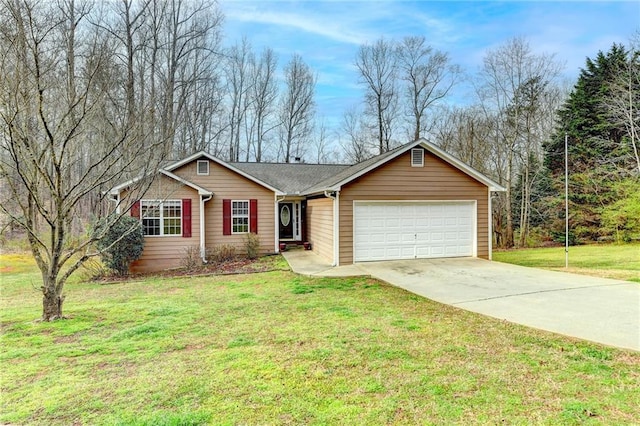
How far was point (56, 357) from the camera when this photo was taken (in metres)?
4.41

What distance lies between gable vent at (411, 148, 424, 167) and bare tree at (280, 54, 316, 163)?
57.1 ft

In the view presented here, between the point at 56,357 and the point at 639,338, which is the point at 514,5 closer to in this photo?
the point at 639,338

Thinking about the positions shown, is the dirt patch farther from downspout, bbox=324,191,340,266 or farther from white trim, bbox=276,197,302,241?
white trim, bbox=276,197,302,241

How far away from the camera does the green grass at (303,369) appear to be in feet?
10.2

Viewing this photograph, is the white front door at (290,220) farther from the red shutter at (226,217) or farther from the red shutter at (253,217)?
the red shutter at (226,217)

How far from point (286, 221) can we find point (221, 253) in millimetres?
4202

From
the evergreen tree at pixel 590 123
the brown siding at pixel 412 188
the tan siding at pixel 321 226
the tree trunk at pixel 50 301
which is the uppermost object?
the evergreen tree at pixel 590 123

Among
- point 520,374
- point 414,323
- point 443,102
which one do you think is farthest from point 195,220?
point 443,102

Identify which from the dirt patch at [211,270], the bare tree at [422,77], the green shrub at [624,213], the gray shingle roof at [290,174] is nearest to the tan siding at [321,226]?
the gray shingle roof at [290,174]

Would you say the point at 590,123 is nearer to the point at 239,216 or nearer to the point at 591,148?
the point at 591,148

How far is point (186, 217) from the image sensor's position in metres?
13.4

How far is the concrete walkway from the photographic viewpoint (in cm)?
532

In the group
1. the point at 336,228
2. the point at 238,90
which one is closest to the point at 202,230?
the point at 336,228

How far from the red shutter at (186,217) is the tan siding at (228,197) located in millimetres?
859
